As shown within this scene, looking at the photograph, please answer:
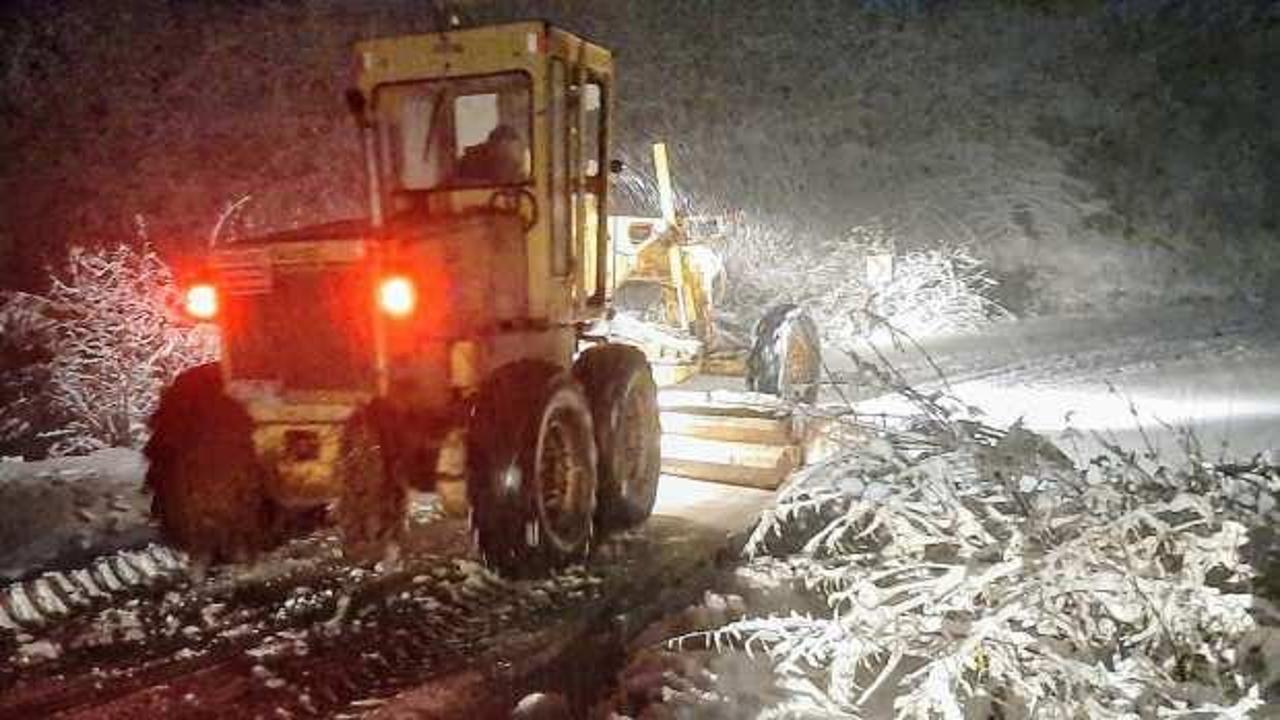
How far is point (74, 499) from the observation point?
295 inches

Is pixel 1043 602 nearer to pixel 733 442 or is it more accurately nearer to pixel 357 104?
pixel 733 442

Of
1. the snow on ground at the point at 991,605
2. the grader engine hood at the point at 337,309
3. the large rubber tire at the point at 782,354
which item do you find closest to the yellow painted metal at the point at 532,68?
the grader engine hood at the point at 337,309

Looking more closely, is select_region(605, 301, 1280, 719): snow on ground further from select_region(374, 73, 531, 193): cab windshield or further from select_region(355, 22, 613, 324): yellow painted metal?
select_region(374, 73, 531, 193): cab windshield

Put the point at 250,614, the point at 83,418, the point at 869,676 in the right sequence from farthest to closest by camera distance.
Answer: the point at 83,418 → the point at 250,614 → the point at 869,676

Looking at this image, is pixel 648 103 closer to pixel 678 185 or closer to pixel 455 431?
pixel 678 185

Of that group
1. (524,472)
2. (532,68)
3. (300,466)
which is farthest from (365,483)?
(532,68)

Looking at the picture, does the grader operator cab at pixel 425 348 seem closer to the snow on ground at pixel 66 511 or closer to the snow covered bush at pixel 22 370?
the snow on ground at pixel 66 511

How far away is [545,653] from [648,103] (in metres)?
22.5

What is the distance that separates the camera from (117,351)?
1023 cm

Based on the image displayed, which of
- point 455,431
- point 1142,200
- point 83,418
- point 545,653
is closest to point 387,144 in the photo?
point 455,431

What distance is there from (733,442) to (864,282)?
31.1 ft

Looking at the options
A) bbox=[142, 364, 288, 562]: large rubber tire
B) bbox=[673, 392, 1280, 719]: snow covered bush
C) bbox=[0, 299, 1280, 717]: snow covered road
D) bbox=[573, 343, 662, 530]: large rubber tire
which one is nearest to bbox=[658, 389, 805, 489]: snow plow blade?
bbox=[0, 299, 1280, 717]: snow covered road

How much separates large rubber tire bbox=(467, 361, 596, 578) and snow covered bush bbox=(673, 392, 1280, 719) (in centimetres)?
121

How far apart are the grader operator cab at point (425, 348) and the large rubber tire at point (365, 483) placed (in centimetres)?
1
